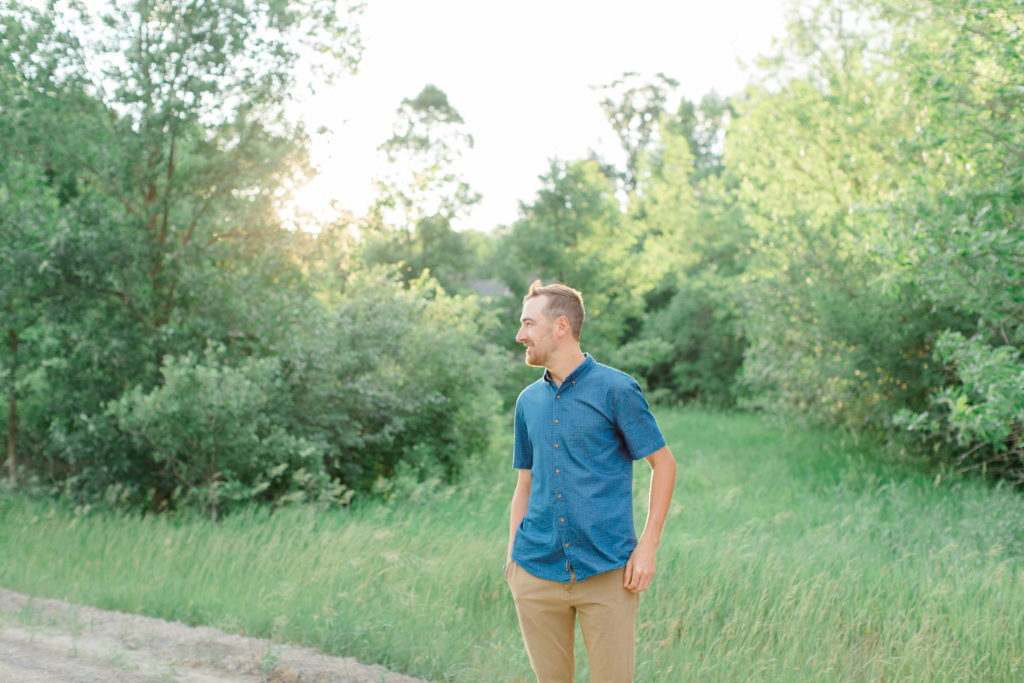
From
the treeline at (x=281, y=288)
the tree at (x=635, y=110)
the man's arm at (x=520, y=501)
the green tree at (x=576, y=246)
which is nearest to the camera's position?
the man's arm at (x=520, y=501)

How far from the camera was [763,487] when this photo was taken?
12.4 meters

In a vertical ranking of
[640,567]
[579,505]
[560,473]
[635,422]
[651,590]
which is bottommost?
[651,590]

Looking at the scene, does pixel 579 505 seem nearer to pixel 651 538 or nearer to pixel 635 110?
pixel 651 538

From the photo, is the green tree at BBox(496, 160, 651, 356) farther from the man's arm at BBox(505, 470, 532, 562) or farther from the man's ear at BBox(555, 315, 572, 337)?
the man's ear at BBox(555, 315, 572, 337)

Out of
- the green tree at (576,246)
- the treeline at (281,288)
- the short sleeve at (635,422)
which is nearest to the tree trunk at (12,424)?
the treeline at (281,288)

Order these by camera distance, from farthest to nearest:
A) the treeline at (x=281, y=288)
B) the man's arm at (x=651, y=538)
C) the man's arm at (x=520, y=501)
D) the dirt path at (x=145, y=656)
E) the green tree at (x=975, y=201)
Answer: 1. the treeline at (x=281, y=288)
2. the green tree at (x=975, y=201)
3. the dirt path at (x=145, y=656)
4. the man's arm at (x=520, y=501)
5. the man's arm at (x=651, y=538)

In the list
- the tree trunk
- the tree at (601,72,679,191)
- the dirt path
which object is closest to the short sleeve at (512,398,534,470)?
the dirt path

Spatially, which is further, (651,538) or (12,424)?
(12,424)

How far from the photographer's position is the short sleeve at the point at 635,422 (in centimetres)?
312

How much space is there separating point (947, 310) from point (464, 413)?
826 centimetres

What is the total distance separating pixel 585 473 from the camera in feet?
10.4

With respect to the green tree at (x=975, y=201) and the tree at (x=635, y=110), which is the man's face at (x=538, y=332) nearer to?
the green tree at (x=975, y=201)

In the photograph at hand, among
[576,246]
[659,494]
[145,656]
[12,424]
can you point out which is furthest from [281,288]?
[576,246]

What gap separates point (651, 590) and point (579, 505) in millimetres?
3515
